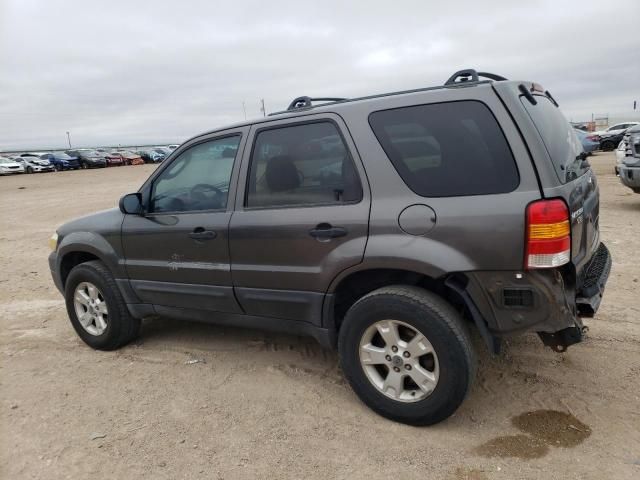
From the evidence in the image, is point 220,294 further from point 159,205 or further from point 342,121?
point 342,121

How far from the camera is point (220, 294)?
12.0ft

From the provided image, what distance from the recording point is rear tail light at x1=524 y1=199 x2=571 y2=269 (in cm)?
251

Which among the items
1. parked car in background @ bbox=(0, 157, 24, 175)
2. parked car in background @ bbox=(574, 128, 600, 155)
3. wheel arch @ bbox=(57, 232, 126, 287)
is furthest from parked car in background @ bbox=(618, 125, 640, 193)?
parked car in background @ bbox=(0, 157, 24, 175)

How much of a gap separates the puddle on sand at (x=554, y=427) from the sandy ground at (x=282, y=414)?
0.01 metres

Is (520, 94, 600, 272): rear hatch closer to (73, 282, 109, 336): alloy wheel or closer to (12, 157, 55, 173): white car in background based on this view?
(73, 282, 109, 336): alloy wheel

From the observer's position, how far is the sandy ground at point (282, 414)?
2.68 m

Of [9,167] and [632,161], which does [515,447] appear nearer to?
[632,161]

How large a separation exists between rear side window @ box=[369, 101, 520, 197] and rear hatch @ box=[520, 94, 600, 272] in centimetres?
23

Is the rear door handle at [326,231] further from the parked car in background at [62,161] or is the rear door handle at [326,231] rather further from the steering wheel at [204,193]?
the parked car in background at [62,161]

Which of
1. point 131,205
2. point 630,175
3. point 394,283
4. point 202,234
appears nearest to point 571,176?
point 394,283

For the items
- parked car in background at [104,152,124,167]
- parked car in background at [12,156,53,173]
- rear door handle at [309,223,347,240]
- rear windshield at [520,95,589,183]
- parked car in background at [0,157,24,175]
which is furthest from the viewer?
parked car in background at [104,152,124,167]

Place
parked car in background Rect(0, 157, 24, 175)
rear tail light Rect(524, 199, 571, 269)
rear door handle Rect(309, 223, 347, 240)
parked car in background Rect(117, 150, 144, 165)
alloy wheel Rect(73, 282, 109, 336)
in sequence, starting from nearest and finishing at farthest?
rear tail light Rect(524, 199, 571, 269), rear door handle Rect(309, 223, 347, 240), alloy wheel Rect(73, 282, 109, 336), parked car in background Rect(0, 157, 24, 175), parked car in background Rect(117, 150, 144, 165)

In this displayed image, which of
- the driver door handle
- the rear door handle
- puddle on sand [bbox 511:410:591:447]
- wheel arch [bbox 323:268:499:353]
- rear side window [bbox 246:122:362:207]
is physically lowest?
puddle on sand [bbox 511:410:591:447]

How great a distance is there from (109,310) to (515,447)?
3230 millimetres
